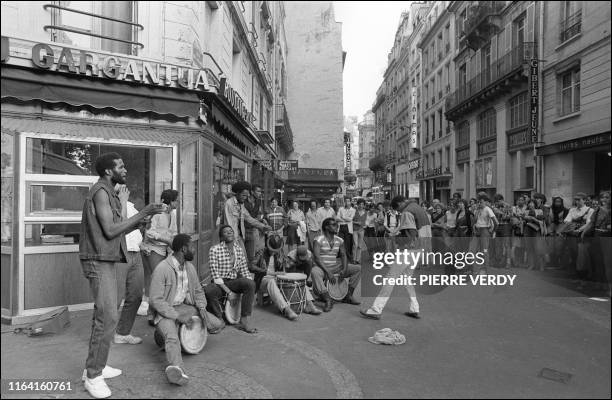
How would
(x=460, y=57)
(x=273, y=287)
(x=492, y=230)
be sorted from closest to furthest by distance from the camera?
(x=460, y=57) → (x=273, y=287) → (x=492, y=230)

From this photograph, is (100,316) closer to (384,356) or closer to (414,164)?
(384,356)

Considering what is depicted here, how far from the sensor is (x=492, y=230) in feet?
25.9

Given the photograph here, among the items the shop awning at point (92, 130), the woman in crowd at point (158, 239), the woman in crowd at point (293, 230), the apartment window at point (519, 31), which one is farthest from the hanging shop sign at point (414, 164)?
the woman in crowd at point (293, 230)

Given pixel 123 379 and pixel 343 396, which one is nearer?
pixel 343 396

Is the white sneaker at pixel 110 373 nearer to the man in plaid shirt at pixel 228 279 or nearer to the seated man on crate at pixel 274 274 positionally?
the man in plaid shirt at pixel 228 279

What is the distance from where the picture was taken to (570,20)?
1.80m

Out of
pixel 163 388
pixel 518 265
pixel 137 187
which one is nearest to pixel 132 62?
pixel 137 187

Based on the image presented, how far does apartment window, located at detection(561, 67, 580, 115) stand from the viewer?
1.69 metres

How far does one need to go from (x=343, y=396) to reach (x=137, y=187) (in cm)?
490

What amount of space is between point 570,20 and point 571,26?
59mm

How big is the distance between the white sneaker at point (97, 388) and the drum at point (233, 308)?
6.45ft

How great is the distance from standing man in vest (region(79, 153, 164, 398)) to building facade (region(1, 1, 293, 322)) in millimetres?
1410

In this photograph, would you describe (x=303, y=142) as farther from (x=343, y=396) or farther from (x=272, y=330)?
(x=343, y=396)

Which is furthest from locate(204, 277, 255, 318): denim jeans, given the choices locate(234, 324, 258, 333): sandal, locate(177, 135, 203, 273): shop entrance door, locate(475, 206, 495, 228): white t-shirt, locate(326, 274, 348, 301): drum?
locate(475, 206, 495, 228): white t-shirt
